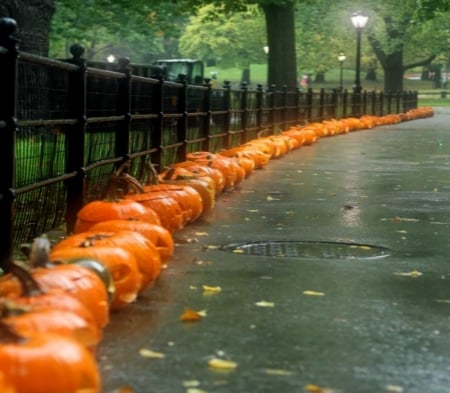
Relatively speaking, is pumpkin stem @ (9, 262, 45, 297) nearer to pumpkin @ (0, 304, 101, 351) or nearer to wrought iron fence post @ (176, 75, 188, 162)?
pumpkin @ (0, 304, 101, 351)

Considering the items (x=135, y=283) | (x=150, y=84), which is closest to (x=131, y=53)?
(x=150, y=84)

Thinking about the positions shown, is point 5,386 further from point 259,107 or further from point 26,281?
point 259,107

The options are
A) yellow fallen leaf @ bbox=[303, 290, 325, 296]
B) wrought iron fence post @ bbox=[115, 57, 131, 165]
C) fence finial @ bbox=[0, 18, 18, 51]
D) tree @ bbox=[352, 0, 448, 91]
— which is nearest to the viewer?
fence finial @ bbox=[0, 18, 18, 51]

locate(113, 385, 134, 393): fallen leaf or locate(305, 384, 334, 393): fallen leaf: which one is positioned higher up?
locate(113, 385, 134, 393): fallen leaf

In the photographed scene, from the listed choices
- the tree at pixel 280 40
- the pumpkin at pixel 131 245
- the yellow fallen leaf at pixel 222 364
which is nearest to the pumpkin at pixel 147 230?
the pumpkin at pixel 131 245

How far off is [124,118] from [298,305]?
416 centimetres

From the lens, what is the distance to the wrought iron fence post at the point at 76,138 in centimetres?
789

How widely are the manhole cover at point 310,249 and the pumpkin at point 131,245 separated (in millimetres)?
1752

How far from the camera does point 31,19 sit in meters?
18.8

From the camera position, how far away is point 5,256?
6.11m

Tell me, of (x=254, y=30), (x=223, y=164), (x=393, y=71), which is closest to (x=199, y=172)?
(x=223, y=164)

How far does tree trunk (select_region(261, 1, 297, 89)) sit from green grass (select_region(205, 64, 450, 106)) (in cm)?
4129

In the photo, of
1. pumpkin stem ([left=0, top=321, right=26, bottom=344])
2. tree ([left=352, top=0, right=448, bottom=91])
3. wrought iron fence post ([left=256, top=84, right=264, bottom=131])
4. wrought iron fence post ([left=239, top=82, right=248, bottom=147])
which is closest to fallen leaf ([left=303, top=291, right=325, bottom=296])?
pumpkin stem ([left=0, top=321, right=26, bottom=344])

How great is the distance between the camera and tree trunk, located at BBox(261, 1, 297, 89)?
3425 centimetres
